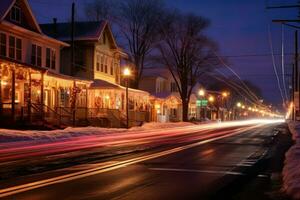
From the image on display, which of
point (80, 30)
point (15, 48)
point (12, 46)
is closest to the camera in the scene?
point (12, 46)

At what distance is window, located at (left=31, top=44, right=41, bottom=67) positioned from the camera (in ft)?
135

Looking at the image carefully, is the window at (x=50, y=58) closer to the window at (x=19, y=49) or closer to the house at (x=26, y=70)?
the house at (x=26, y=70)

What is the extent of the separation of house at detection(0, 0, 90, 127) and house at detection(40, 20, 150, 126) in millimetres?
4219

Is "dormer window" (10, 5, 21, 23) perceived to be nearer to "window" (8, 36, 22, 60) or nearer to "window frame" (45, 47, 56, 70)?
"window" (8, 36, 22, 60)

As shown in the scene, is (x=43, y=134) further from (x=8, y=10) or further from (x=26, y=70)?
(x=8, y=10)

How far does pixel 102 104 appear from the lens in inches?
2019

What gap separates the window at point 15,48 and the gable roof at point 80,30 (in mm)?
12119

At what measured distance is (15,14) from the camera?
38.7 metres

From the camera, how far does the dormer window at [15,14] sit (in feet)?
126

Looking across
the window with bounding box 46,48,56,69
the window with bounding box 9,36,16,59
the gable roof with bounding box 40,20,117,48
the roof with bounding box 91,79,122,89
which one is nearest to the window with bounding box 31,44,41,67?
the window with bounding box 46,48,56,69

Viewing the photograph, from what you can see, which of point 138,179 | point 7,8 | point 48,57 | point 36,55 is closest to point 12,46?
point 7,8

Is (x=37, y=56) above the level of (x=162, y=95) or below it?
above

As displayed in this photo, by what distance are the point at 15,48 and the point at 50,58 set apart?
227 inches

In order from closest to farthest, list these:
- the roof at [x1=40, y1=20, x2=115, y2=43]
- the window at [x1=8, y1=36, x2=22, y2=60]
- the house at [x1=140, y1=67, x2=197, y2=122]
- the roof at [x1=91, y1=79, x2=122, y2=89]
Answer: the window at [x1=8, y1=36, x2=22, y2=60] → the roof at [x1=91, y1=79, x2=122, y2=89] → the roof at [x1=40, y1=20, x2=115, y2=43] → the house at [x1=140, y1=67, x2=197, y2=122]
